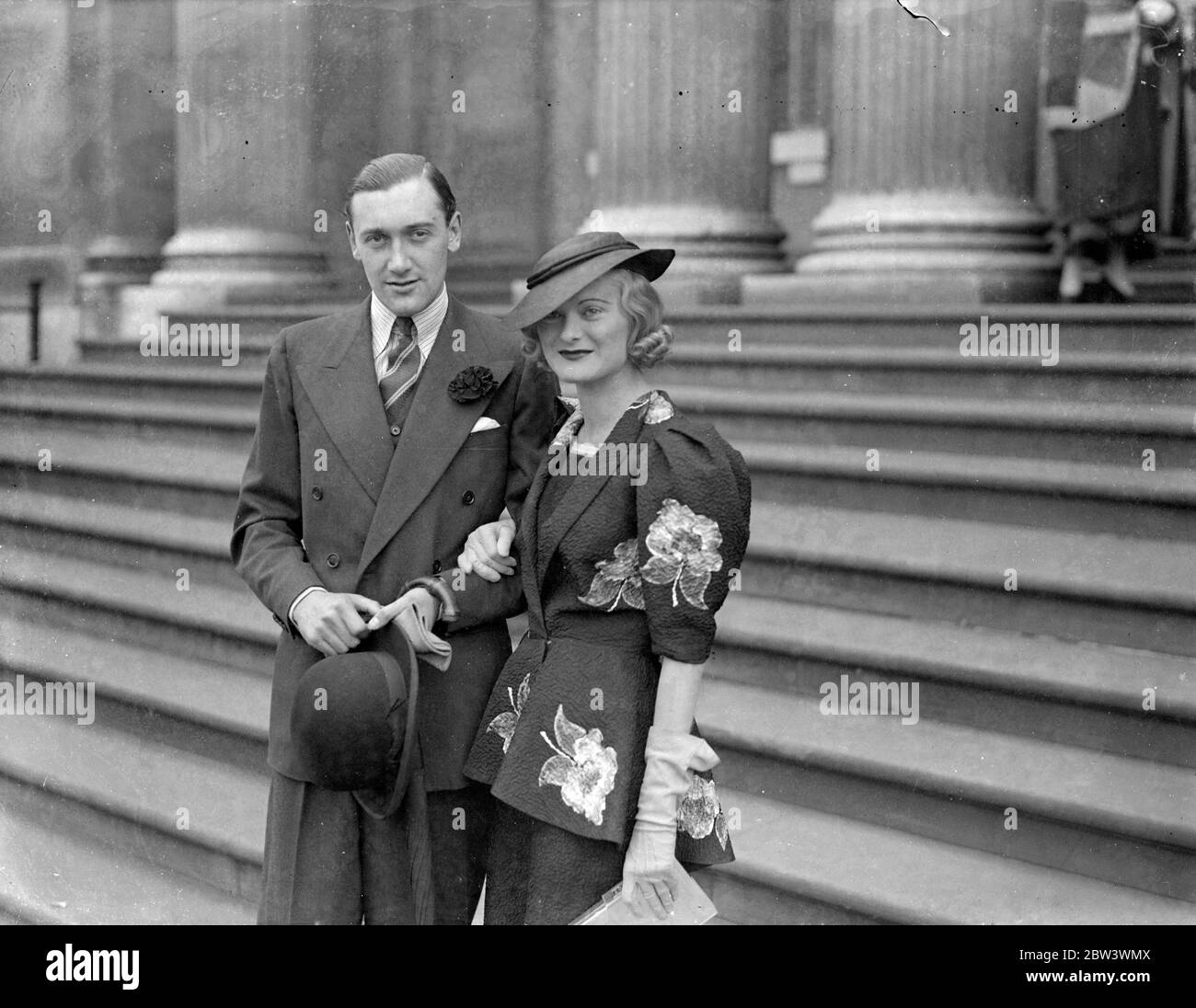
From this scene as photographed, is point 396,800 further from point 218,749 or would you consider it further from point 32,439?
point 32,439

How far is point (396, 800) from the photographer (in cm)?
276

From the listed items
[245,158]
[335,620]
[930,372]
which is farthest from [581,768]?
[245,158]

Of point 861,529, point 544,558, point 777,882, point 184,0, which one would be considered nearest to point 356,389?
point 544,558

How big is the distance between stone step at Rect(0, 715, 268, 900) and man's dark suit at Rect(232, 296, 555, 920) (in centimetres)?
236

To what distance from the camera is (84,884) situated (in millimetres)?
5270

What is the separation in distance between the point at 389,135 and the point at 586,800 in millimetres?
9175

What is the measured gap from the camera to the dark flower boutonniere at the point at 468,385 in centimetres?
292

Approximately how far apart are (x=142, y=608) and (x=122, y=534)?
739mm

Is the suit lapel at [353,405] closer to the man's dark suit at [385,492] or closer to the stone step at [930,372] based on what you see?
the man's dark suit at [385,492]

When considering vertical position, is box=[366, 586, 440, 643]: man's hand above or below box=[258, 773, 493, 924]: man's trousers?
above

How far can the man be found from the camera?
289 centimetres

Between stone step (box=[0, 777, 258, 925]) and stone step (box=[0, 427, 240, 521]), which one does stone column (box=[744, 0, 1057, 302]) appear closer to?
stone step (box=[0, 427, 240, 521])

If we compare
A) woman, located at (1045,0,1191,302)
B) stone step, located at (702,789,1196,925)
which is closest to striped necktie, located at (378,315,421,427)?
stone step, located at (702,789,1196,925)

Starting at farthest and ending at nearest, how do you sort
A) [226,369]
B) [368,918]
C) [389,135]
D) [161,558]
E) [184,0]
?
[389,135], [184,0], [226,369], [161,558], [368,918]
